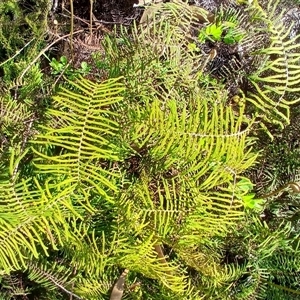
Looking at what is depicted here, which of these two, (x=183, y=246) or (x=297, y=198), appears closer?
(x=183, y=246)

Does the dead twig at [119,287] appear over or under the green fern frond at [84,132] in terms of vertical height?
under

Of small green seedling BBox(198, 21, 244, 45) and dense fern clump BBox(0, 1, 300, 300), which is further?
small green seedling BBox(198, 21, 244, 45)

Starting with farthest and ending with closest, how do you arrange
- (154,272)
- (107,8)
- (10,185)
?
(107,8)
(154,272)
(10,185)

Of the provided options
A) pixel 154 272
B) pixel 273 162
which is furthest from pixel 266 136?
pixel 154 272

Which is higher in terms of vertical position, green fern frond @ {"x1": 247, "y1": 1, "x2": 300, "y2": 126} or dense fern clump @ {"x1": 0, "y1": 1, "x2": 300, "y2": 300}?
green fern frond @ {"x1": 247, "y1": 1, "x2": 300, "y2": 126}

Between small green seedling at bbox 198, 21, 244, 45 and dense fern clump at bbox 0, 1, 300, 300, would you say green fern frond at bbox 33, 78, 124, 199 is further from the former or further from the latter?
small green seedling at bbox 198, 21, 244, 45

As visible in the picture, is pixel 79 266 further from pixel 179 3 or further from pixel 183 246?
pixel 179 3

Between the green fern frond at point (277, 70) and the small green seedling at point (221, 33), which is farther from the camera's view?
the small green seedling at point (221, 33)

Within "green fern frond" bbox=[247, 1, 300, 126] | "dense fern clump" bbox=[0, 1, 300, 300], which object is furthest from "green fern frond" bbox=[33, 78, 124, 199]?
"green fern frond" bbox=[247, 1, 300, 126]

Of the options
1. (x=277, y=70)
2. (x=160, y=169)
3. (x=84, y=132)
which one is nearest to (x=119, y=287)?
(x=160, y=169)

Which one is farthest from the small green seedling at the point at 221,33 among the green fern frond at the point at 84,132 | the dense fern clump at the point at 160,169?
the green fern frond at the point at 84,132

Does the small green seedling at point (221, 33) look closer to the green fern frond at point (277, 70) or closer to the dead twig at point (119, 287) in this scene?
the green fern frond at point (277, 70)
